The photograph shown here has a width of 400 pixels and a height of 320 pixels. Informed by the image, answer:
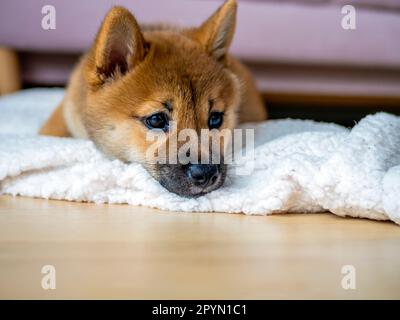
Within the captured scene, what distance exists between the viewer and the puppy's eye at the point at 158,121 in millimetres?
1377

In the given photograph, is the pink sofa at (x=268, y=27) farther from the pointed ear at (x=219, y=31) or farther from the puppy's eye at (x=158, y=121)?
the puppy's eye at (x=158, y=121)

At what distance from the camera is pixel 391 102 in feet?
9.43

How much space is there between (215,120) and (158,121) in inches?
7.5

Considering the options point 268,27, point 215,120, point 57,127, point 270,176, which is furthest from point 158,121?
point 268,27

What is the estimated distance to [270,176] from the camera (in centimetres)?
129

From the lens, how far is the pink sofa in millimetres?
2379

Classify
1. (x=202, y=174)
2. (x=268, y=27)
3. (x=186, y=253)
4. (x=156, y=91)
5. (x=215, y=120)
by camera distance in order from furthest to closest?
1. (x=268, y=27)
2. (x=215, y=120)
3. (x=156, y=91)
4. (x=202, y=174)
5. (x=186, y=253)

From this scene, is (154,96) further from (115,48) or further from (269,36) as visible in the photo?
(269,36)

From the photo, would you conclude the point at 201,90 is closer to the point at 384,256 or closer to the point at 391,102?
the point at 384,256

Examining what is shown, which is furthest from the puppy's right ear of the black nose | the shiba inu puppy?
the black nose

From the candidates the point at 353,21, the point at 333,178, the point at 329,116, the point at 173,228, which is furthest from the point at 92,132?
the point at 329,116

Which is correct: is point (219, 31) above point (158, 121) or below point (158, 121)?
above

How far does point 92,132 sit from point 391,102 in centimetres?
189

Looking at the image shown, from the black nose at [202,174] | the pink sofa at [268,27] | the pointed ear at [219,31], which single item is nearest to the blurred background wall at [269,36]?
the pink sofa at [268,27]
